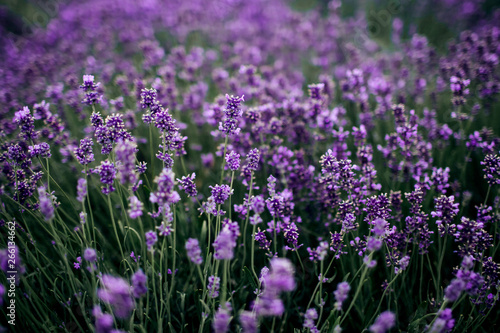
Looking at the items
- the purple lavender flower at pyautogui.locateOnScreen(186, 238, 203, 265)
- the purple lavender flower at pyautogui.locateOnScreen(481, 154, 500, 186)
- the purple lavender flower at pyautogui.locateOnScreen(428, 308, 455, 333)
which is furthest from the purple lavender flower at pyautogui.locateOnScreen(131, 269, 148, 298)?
the purple lavender flower at pyautogui.locateOnScreen(481, 154, 500, 186)

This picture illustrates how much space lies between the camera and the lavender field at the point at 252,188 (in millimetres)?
1914

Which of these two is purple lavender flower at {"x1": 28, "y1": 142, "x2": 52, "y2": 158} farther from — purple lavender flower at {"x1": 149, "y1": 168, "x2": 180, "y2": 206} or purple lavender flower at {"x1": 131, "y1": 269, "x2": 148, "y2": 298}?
purple lavender flower at {"x1": 131, "y1": 269, "x2": 148, "y2": 298}

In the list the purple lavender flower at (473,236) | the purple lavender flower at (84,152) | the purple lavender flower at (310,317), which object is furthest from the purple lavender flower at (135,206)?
the purple lavender flower at (473,236)

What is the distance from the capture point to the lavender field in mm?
1914

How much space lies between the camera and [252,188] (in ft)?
7.95

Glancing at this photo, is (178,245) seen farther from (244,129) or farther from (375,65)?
(375,65)

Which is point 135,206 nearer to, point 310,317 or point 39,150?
point 39,150

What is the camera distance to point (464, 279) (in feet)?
5.43

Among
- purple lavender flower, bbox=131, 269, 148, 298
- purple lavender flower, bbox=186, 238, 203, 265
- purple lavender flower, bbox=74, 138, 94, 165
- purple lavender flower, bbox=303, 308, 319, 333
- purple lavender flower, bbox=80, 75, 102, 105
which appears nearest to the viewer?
purple lavender flower, bbox=131, 269, 148, 298

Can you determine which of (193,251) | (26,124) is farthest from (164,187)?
(26,124)

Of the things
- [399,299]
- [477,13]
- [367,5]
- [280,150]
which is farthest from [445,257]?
[367,5]

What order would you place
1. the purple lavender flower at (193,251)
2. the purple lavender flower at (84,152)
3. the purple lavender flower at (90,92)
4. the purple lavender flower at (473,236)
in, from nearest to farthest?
1. the purple lavender flower at (193,251)
2. the purple lavender flower at (473,236)
3. the purple lavender flower at (84,152)
4. the purple lavender flower at (90,92)

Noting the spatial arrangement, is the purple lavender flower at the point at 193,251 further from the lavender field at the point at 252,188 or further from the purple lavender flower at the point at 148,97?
the purple lavender flower at the point at 148,97

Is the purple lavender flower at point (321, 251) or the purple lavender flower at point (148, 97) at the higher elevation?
the purple lavender flower at point (148, 97)
